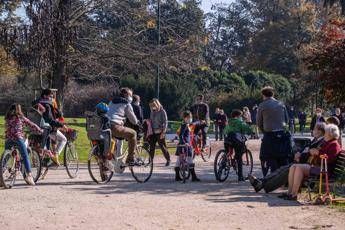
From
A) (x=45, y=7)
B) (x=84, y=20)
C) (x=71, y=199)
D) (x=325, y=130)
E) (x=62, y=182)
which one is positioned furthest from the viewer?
(x=84, y=20)

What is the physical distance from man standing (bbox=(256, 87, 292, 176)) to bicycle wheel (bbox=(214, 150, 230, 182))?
1.05 meters

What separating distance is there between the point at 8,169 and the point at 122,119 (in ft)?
8.21

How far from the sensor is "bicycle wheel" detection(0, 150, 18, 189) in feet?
37.7

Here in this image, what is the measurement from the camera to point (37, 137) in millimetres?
A: 13359

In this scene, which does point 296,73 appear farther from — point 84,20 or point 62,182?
point 62,182

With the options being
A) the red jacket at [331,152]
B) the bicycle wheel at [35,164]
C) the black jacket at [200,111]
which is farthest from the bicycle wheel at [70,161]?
the black jacket at [200,111]

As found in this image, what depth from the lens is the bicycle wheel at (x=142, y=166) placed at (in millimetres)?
13125

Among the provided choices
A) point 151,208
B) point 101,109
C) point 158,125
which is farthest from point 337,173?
point 158,125

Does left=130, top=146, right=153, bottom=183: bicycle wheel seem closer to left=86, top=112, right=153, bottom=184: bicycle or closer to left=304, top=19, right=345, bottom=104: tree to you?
left=86, top=112, right=153, bottom=184: bicycle

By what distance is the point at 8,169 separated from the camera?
1166 centimetres

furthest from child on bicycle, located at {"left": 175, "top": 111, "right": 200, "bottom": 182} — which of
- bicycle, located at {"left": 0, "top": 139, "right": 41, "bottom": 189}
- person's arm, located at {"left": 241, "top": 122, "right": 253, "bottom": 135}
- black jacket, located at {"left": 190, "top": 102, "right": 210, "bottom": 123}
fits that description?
black jacket, located at {"left": 190, "top": 102, "right": 210, "bottom": 123}

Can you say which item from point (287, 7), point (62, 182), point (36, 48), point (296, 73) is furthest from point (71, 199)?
point (287, 7)

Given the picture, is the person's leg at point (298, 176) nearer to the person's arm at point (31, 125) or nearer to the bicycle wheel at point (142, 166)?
the bicycle wheel at point (142, 166)

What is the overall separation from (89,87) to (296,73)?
24486 mm
